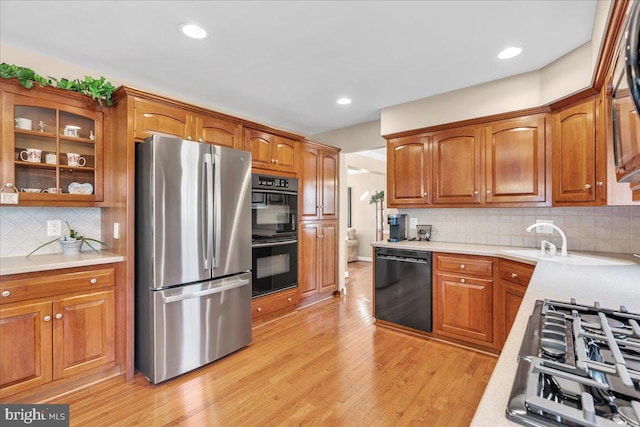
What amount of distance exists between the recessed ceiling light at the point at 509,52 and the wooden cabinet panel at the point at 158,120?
103 inches

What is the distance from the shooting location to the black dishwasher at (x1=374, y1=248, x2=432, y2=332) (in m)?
3.04

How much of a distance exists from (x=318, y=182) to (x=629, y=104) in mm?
3253

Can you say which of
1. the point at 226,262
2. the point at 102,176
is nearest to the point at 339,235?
the point at 226,262

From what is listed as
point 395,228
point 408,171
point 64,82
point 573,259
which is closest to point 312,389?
point 395,228

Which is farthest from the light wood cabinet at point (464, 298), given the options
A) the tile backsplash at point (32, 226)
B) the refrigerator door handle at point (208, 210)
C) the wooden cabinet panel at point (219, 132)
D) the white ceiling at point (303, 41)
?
the tile backsplash at point (32, 226)

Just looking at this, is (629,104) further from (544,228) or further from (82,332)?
(82,332)

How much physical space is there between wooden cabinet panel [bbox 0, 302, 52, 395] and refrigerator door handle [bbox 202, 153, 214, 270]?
1.03 m

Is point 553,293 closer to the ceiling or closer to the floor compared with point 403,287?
closer to the ceiling

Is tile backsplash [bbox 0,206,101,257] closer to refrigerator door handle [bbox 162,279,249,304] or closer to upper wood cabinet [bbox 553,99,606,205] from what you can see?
refrigerator door handle [bbox 162,279,249,304]

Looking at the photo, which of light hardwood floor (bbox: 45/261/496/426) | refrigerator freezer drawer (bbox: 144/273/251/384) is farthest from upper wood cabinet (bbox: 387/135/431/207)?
refrigerator freezer drawer (bbox: 144/273/251/384)

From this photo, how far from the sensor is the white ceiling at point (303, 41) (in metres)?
1.87

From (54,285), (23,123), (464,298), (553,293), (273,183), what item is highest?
(23,123)

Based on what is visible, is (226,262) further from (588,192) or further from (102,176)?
(588,192)

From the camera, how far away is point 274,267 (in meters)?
3.41
